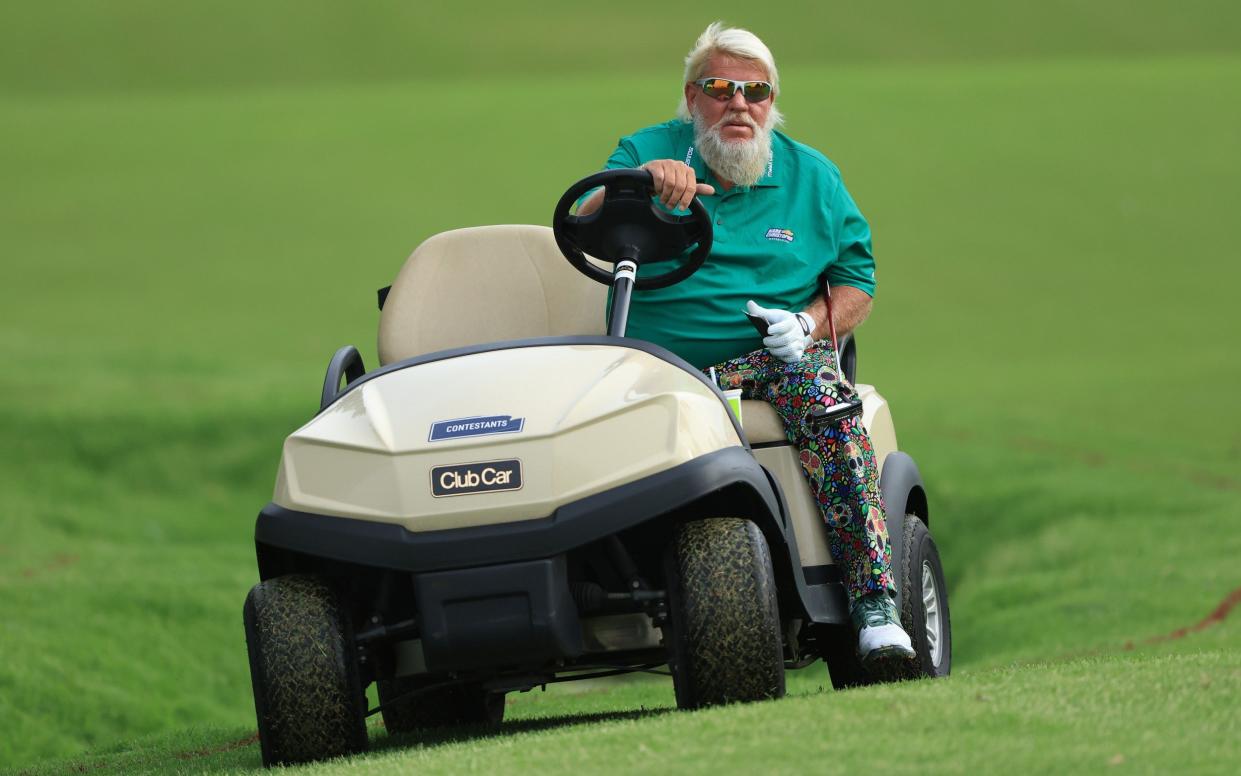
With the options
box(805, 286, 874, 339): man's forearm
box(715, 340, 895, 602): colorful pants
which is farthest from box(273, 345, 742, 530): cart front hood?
box(805, 286, 874, 339): man's forearm

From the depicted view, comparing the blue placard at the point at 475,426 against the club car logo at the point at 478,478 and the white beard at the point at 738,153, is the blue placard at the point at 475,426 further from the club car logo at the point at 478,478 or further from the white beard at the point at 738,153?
the white beard at the point at 738,153

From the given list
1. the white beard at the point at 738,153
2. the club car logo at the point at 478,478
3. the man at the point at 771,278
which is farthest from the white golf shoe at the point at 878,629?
the white beard at the point at 738,153

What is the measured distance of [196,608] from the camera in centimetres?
1103

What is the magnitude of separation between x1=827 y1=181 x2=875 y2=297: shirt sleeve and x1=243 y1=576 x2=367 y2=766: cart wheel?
1.91m

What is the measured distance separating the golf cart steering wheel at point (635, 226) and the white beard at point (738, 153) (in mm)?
329

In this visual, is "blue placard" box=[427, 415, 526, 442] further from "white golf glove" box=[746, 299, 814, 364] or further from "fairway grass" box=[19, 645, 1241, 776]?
"white golf glove" box=[746, 299, 814, 364]

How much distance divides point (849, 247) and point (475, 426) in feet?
5.43

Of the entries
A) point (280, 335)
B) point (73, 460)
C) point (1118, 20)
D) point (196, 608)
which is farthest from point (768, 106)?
point (1118, 20)

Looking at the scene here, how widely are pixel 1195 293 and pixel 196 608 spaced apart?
16.0m

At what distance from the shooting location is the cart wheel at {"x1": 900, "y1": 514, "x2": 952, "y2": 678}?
215 inches

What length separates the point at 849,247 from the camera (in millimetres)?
5633

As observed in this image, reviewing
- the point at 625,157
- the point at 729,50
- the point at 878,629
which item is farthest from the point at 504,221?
the point at 878,629

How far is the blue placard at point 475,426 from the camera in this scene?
4.41m

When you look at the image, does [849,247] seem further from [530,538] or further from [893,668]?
[530,538]
